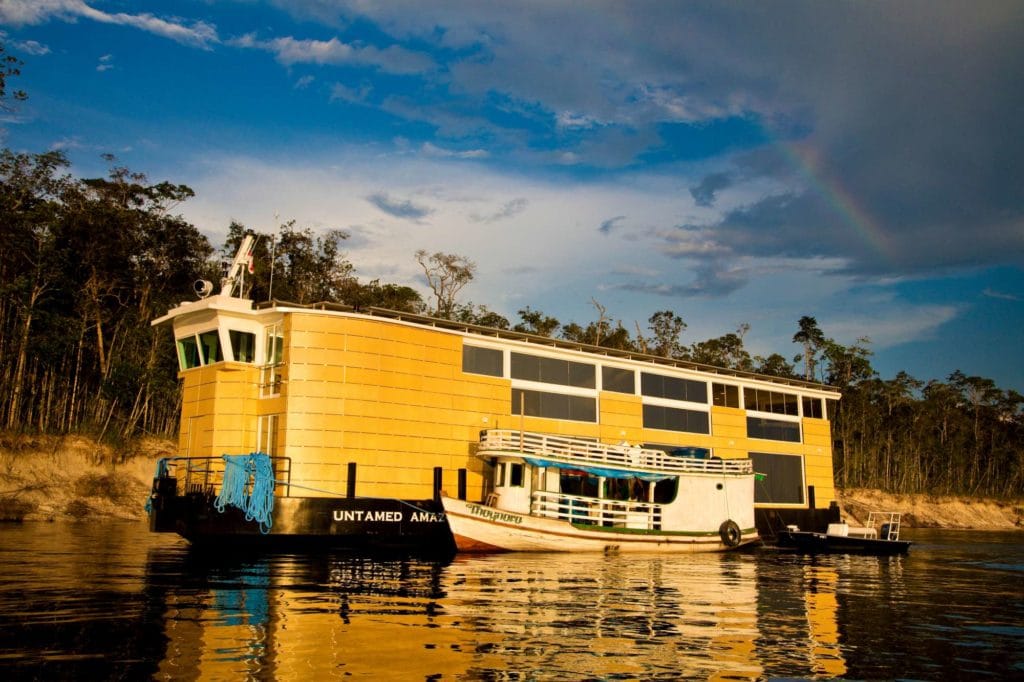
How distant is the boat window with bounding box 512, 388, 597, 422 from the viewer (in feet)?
104

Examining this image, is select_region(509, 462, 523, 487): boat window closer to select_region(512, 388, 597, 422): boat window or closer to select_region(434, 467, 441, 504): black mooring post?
select_region(512, 388, 597, 422): boat window

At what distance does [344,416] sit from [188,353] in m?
6.66

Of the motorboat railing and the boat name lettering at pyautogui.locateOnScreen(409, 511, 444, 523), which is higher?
the motorboat railing

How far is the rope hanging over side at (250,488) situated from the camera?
23562 millimetres

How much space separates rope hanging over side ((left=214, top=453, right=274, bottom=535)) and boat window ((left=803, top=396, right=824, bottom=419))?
2884 centimetres

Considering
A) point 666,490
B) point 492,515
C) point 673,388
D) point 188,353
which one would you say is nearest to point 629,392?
point 673,388

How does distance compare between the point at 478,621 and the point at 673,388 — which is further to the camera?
the point at 673,388

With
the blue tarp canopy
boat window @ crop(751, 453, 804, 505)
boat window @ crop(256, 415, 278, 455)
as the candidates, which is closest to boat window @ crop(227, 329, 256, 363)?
boat window @ crop(256, 415, 278, 455)

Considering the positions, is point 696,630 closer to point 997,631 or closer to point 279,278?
point 997,631

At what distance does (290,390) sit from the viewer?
85.2ft

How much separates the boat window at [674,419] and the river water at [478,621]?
11904mm

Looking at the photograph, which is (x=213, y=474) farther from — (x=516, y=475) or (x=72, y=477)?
(x=72, y=477)

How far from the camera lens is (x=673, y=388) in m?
36.7

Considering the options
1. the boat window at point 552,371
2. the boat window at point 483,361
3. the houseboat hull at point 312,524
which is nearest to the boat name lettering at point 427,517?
the houseboat hull at point 312,524
